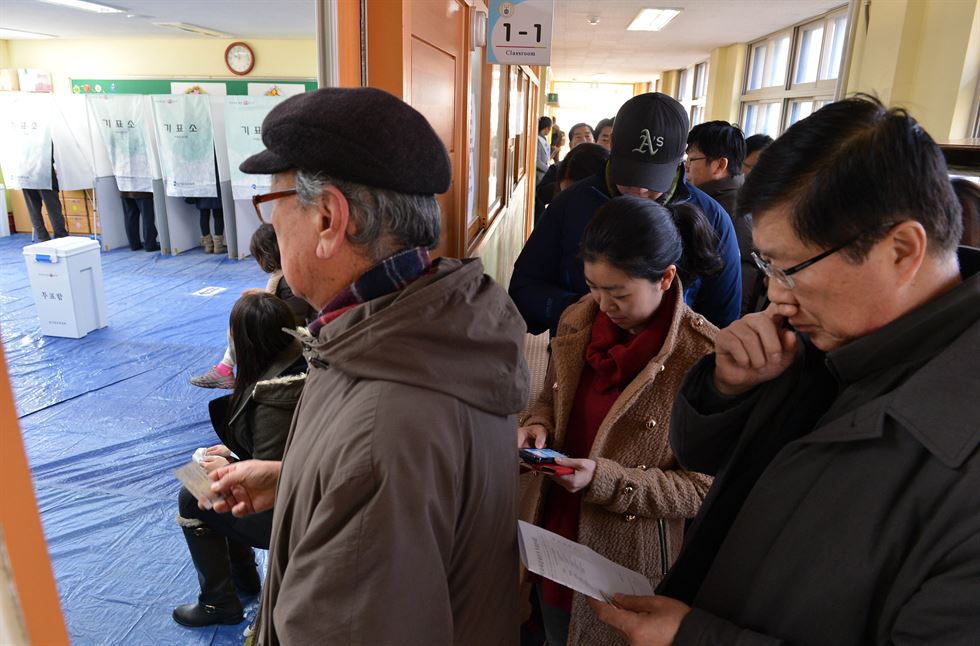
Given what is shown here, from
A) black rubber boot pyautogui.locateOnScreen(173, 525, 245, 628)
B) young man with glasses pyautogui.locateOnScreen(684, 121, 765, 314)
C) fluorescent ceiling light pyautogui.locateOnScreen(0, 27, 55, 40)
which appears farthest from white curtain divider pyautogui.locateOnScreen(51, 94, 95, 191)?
young man with glasses pyautogui.locateOnScreen(684, 121, 765, 314)

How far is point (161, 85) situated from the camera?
1032 centimetres

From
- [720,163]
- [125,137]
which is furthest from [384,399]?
[125,137]

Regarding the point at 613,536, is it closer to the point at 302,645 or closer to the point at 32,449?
the point at 302,645

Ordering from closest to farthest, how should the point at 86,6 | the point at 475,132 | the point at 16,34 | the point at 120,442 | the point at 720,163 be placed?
Result: the point at 720,163, the point at 120,442, the point at 475,132, the point at 86,6, the point at 16,34

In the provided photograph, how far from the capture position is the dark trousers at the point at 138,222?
29.3 ft

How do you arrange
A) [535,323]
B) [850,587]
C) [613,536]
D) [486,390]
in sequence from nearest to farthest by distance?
1. [850,587]
2. [486,390]
3. [613,536]
4. [535,323]

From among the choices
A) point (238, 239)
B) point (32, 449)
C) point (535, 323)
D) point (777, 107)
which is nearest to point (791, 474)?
point (535, 323)

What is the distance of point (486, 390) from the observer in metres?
0.97

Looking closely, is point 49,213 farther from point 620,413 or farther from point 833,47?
point 833,47

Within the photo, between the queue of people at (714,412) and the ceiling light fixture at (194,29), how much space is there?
9.02m

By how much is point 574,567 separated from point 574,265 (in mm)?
1298

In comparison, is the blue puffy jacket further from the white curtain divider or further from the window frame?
the window frame

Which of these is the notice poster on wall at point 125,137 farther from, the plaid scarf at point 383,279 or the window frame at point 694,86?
the window frame at point 694,86

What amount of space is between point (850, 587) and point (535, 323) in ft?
5.22
